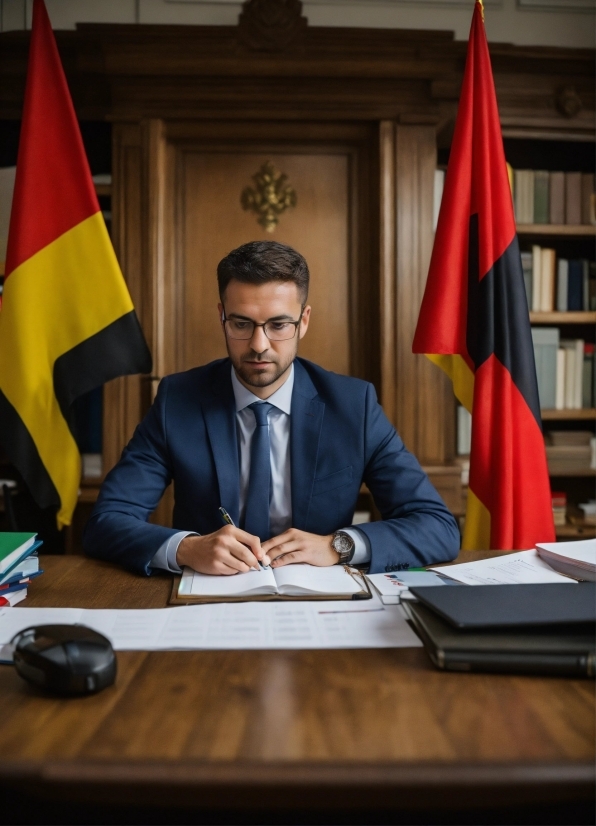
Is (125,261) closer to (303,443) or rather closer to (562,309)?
(303,443)

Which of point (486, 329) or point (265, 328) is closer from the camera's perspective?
point (265, 328)

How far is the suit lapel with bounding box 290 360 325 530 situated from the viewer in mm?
1681

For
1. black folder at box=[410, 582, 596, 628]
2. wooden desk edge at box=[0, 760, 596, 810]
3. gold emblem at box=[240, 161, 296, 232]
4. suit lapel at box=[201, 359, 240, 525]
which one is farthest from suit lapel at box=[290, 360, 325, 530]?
gold emblem at box=[240, 161, 296, 232]

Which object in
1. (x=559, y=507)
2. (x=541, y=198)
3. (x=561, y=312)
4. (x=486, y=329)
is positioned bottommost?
(x=559, y=507)

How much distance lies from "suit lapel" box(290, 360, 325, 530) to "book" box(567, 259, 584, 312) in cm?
177

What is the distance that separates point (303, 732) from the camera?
0.68 m

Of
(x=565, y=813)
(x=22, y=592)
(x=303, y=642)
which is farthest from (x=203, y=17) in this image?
(x=565, y=813)

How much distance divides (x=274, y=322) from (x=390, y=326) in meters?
1.29

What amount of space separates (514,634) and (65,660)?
0.53 meters

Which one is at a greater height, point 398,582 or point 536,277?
point 536,277

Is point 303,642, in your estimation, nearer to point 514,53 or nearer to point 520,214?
point 520,214

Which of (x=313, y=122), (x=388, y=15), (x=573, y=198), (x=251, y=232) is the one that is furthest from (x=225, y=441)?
(x=388, y=15)

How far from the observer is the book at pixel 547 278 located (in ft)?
9.90

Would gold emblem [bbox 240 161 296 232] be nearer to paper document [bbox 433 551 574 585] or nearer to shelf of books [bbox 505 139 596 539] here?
shelf of books [bbox 505 139 596 539]
